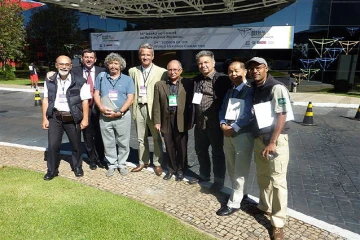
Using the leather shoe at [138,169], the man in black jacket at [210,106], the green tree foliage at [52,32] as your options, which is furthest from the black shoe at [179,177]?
the green tree foliage at [52,32]

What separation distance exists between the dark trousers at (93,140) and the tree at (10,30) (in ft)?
72.4

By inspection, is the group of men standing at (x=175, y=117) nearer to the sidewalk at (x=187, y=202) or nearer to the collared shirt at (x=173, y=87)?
the collared shirt at (x=173, y=87)

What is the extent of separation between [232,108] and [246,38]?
1337 cm

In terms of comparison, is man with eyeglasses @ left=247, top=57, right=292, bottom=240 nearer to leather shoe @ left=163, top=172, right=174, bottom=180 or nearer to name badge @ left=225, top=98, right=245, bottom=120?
name badge @ left=225, top=98, right=245, bottom=120

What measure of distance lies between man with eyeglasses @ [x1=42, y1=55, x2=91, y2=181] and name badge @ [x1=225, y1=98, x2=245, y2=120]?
2321 mm

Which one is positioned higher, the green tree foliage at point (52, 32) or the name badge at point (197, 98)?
the green tree foliage at point (52, 32)

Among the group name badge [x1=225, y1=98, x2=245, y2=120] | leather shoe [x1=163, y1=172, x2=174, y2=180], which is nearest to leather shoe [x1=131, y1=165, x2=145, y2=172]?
leather shoe [x1=163, y1=172, x2=174, y2=180]

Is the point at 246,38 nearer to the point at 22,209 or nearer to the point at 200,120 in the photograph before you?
the point at 200,120

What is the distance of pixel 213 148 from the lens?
396cm

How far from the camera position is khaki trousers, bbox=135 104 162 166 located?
180 inches

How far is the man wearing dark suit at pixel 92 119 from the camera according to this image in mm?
4586

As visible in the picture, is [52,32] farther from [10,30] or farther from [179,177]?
[179,177]

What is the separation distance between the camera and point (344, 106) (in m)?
11.5

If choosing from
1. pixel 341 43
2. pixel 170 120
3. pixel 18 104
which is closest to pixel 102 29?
pixel 18 104
